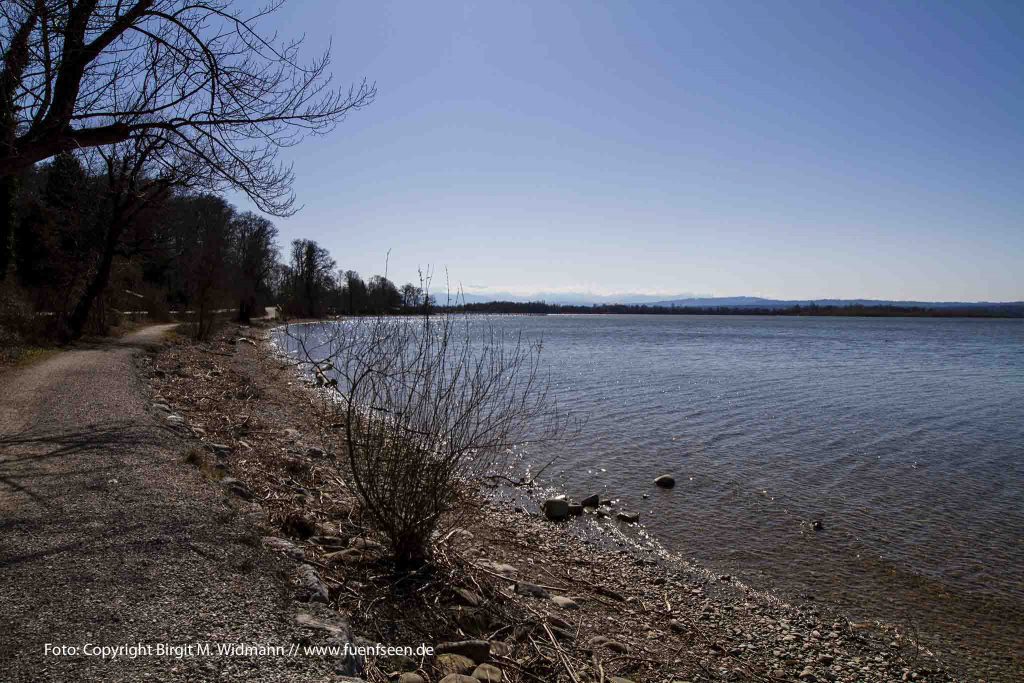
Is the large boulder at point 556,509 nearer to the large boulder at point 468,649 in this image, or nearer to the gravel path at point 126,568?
the gravel path at point 126,568

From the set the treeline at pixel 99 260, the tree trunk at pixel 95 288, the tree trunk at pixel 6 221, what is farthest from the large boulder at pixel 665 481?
the tree trunk at pixel 6 221

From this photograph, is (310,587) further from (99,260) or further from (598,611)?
(99,260)

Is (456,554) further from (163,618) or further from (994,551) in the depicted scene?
(994,551)

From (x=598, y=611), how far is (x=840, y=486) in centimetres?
785

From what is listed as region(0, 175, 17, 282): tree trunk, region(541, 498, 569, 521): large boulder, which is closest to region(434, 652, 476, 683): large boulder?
region(541, 498, 569, 521): large boulder

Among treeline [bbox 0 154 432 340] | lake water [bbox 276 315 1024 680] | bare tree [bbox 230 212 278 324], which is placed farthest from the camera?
bare tree [bbox 230 212 278 324]

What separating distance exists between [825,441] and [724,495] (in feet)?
21.0

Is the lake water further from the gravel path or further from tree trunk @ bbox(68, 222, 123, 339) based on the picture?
A: tree trunk @ bbox(68, 222, 123, 339)

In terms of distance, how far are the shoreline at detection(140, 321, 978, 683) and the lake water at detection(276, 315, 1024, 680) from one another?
0.79 meters

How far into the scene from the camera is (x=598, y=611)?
6996 mm

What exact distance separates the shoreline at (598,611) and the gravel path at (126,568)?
68 centimetres

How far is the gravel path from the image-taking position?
367cm

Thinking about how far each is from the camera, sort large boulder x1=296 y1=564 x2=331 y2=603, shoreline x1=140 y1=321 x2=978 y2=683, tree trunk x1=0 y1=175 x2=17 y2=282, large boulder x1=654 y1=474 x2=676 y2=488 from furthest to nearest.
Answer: tree trunk x1=0 y1=175 x2=17 y2=282 → large boulder x1=654 y1=474 x2=676 y2=488 → shoreline x1=140 y1=321 x2=978 y2=683 → large boulder x1=296 y1=564 x2=331 y2=603

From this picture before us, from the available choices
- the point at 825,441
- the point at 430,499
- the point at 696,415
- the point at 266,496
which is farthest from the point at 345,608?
the point at 696,415
